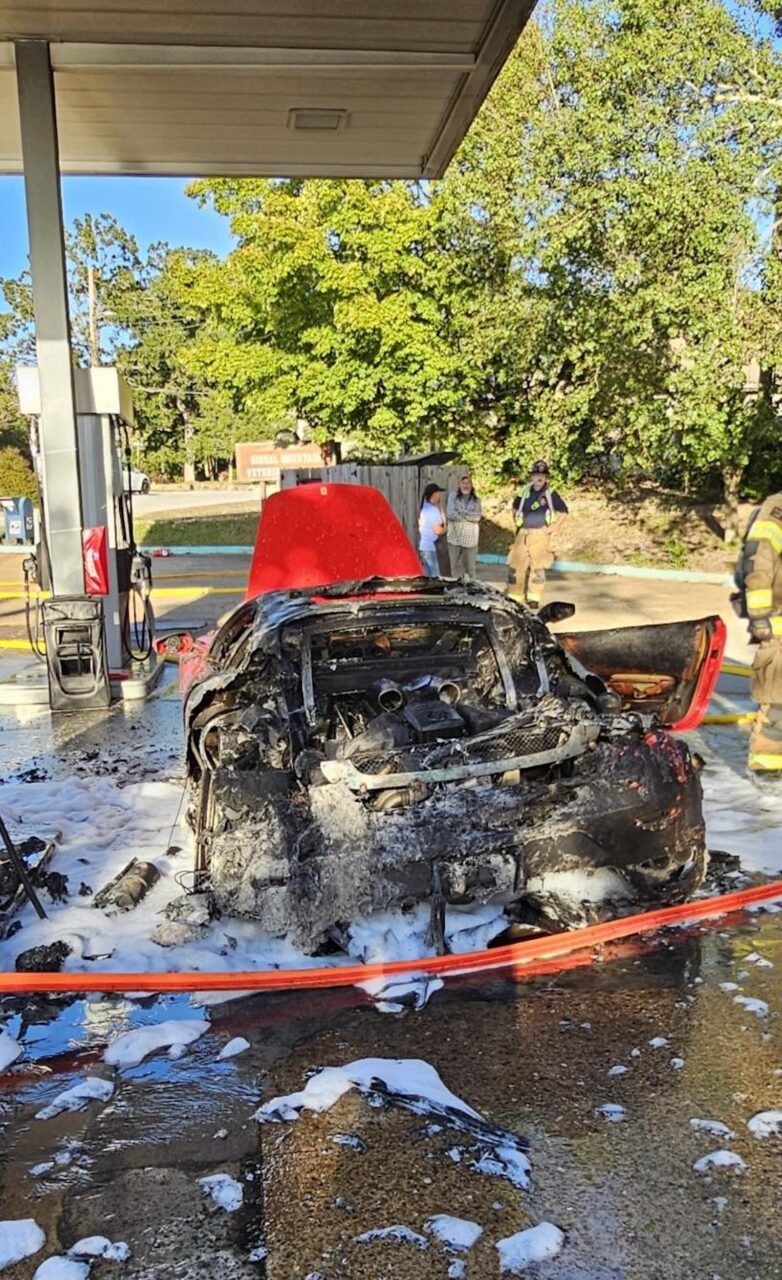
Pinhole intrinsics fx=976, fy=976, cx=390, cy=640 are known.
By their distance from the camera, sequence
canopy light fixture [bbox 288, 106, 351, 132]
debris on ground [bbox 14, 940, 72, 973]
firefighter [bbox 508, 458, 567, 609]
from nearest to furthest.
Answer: debris on ground [bbox 14, 940, 72, 973] < canopy light fixture [bbox 288, 106, 351, 132] < firefighter [bbox 508, 458, 567, 609]

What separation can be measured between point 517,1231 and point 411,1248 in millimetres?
258

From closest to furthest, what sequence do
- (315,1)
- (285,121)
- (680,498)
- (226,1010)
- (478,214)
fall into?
1. (226,1010)
2. (315,1)
3. (285,121)
4. (478,214)
5. (680,498)

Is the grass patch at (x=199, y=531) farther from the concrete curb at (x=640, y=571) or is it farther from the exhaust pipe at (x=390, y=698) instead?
the exhaust pipe at (x=390, y=698)

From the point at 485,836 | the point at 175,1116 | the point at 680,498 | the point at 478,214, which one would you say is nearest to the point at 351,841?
the point at 485,836

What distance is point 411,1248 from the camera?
2291 millimetres

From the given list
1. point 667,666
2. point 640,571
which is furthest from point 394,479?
point 667,666

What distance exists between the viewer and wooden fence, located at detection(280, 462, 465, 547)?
758 inches

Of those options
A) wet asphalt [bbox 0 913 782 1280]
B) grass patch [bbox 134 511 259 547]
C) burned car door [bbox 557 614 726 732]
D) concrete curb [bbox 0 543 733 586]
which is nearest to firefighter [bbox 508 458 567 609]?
concrete curb [bbox 0 543 733 586]

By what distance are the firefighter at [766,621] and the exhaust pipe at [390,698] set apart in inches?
100

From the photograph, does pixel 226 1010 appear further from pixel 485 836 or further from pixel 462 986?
pixel 485 836

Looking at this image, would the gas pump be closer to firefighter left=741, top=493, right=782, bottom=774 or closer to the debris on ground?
the debris on ground

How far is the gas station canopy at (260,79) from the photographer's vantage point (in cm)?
695

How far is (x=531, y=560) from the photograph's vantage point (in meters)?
11.9

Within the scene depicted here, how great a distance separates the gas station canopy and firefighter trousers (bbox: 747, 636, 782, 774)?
4.73m
